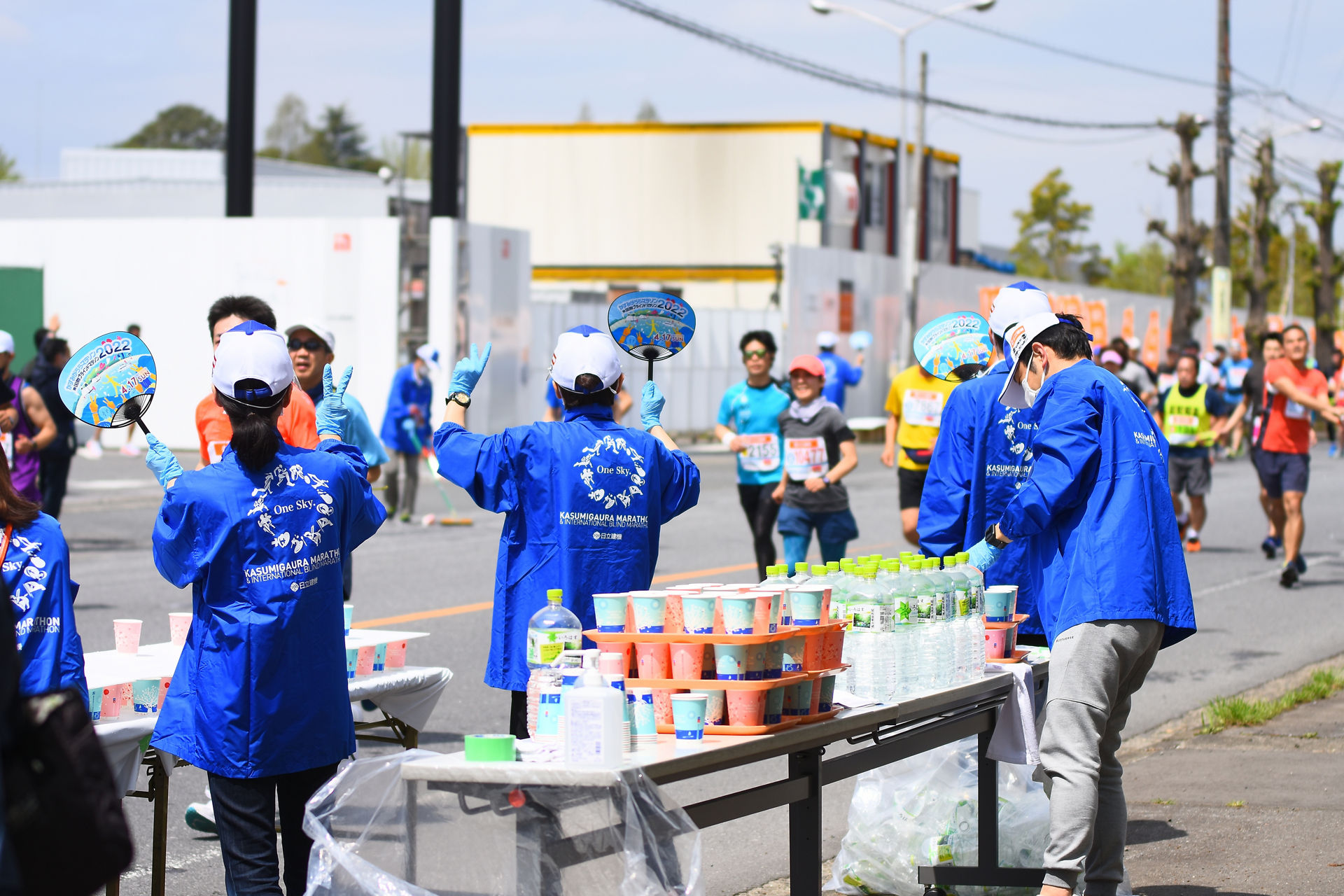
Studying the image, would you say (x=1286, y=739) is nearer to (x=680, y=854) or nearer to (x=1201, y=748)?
(x=1201, y=748)

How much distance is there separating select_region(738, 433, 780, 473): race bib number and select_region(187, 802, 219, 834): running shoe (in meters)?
4.97

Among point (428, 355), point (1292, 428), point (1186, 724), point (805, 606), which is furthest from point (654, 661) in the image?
point (428, 355)

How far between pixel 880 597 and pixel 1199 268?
36465 millimetres

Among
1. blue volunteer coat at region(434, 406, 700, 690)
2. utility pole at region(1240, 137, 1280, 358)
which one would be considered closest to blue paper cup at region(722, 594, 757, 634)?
blue volunteer coat at region(434, 406, 700, 690)

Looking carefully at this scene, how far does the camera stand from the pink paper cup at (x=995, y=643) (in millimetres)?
5391

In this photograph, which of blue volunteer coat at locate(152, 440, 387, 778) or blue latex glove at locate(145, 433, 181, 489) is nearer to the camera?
blue volunteer coat at locate(152, 440, 387, 778)

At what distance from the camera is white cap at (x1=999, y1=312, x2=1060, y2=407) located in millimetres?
5102

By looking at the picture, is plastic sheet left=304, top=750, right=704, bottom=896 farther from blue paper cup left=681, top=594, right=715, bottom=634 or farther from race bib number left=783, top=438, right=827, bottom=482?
race bib number left=783, top=438, right=827, bottom=482

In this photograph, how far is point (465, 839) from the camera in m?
3.74

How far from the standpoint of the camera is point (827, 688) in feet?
14.1

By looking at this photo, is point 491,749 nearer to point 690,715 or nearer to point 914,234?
point 690,715

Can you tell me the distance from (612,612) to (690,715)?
0.39m

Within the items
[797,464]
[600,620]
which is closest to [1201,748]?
[797,464]

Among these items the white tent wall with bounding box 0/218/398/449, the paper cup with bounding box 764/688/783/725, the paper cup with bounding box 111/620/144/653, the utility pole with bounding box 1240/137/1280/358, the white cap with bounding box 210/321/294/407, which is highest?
the utility pole with bounding box 1240/137/1280/358
